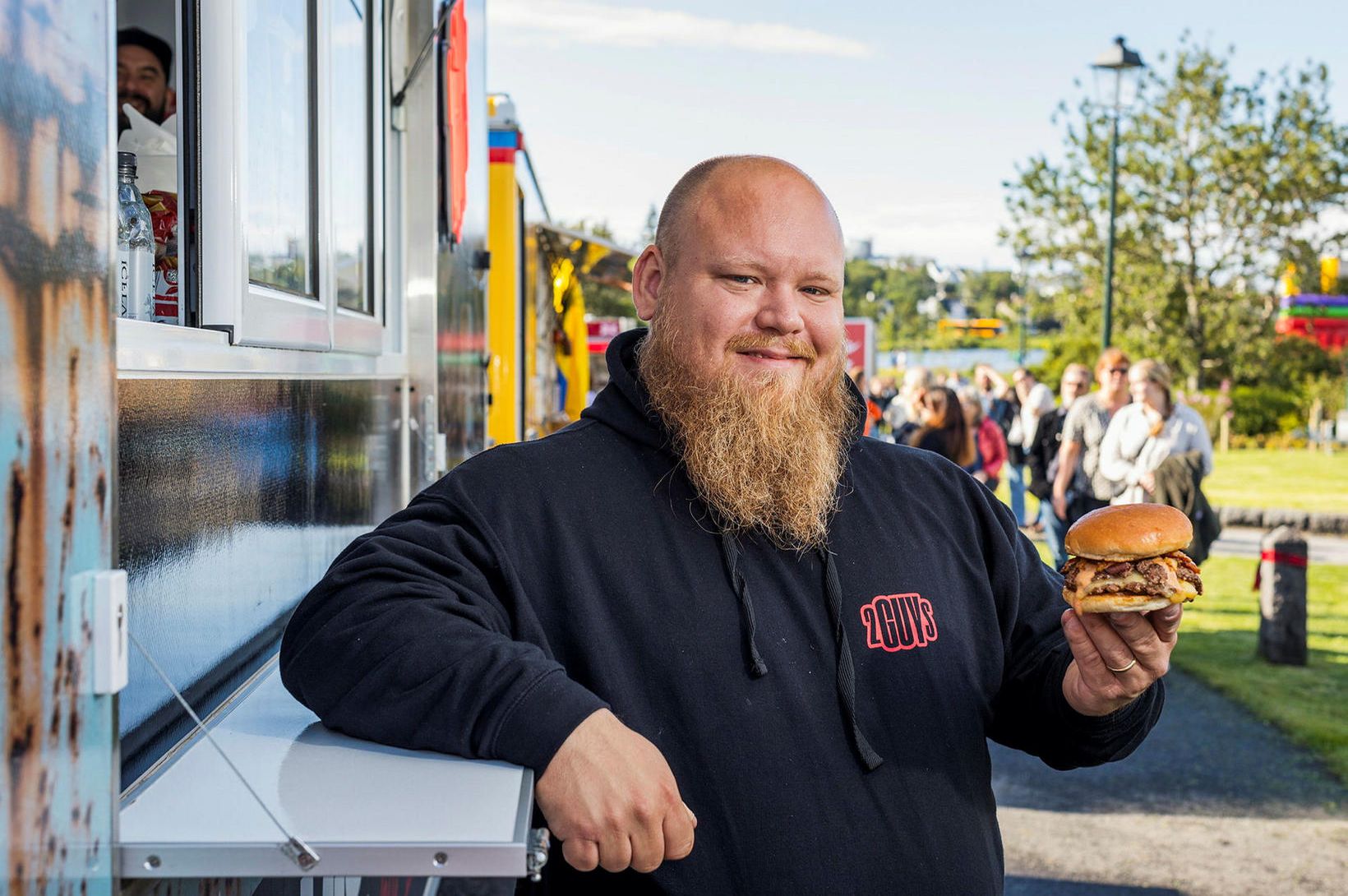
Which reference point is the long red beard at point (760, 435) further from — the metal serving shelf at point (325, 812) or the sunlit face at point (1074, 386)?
the sunlit face at point (1074, 386)

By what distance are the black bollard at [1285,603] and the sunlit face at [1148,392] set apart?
1.20m

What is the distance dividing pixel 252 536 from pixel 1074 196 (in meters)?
37.4

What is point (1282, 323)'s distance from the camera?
27016mm

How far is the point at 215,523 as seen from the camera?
6.71ft

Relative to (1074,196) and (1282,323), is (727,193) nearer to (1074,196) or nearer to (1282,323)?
(1282,323)

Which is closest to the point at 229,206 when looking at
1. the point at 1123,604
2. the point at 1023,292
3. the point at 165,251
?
the point at 165,251

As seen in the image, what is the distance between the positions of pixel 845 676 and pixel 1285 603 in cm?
673

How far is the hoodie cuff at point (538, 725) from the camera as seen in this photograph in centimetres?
161

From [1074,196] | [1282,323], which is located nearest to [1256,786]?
[1282,323]

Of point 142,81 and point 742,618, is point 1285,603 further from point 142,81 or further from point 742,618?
point 142,81

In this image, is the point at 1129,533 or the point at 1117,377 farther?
the point at 1117,377

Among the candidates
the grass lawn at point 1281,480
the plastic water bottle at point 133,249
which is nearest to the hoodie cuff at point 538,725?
the plastic water bottle at point 133,249

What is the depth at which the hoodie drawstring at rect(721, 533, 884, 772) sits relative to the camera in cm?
208

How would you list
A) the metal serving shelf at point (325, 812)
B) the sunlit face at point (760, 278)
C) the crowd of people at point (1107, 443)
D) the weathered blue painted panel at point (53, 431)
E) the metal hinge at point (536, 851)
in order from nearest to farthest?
1. the weathered blue painted panel at point (53, 431)
2. the metal serving shelf at point (325, 812)
3. the metal hinge at point (536, 851)
4. the sunlit face at point (760, 278)
5. the crowd of people at point (1107, 443)
